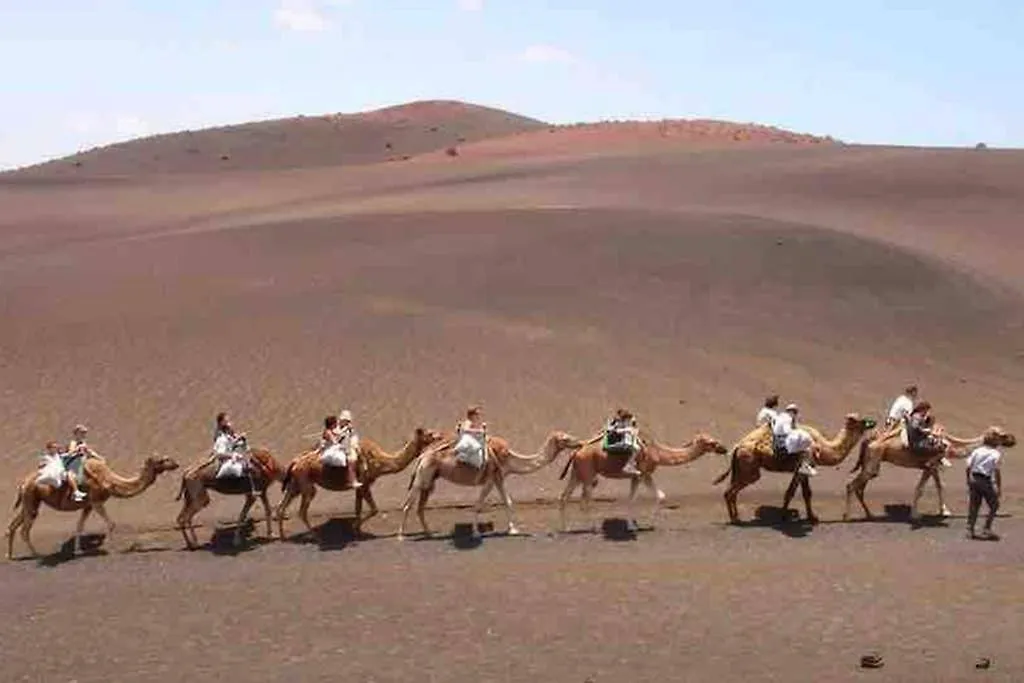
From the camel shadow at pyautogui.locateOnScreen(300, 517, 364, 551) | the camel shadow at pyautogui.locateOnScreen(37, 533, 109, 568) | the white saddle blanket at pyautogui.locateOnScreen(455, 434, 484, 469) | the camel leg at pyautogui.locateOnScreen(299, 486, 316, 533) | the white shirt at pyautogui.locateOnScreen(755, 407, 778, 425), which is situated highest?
the white shirt at pyautogui.locateOnScreen(755, 407, 778, 425)

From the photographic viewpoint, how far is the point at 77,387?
24.6 metres

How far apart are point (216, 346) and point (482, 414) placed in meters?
6.73

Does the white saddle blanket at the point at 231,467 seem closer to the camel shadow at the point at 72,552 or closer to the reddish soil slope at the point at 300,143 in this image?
the camel shadow at the point at 72,552

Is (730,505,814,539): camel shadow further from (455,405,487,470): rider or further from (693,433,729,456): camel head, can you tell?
(455,405,487,470): rider

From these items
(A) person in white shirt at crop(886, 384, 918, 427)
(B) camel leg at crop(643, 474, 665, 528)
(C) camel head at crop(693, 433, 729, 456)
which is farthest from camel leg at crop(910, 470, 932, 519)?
(B) camel leg at crop(643, 474, 665, 528)

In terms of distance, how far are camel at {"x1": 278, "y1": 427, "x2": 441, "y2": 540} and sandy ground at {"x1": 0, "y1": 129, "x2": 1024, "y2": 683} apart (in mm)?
711

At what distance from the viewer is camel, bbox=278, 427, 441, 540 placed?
1694 centimetres

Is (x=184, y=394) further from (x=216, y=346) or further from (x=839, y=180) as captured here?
(x=839, y=180)

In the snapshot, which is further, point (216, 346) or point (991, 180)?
point (991, 180)

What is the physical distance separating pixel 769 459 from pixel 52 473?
349 inches

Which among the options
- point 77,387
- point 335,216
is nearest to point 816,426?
point 77,387

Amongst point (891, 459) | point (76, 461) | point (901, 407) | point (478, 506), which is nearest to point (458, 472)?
point (478, 506)

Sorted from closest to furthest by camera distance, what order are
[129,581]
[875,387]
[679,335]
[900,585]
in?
[900,585]
[129,581]
[875,387]
[679,335]

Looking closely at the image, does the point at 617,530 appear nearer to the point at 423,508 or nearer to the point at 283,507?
the point at 423,508
